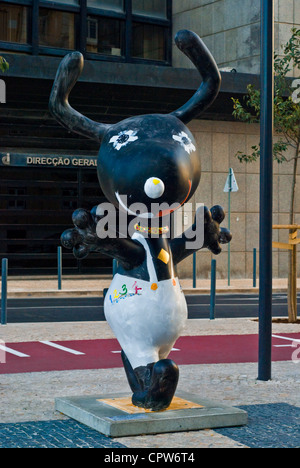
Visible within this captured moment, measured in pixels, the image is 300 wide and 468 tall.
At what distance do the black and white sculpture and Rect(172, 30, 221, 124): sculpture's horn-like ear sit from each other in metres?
0.39

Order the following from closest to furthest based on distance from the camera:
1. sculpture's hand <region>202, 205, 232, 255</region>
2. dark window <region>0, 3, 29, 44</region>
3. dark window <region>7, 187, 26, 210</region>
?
sculpture's hand <region>202, 205, 232, 255</region>, dark window <region>7, 187, 26, 210</region>, dark window <region>0, 3, 29, 44</region>

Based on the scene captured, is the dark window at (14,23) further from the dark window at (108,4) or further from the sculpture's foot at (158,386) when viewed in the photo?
the sculpture's foot at (158,386)

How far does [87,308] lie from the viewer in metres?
16.3

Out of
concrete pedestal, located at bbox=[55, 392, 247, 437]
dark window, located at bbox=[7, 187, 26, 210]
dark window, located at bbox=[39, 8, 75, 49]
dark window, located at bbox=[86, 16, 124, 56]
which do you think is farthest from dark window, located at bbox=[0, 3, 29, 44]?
concrete pedestal, located at bbox=[55, 392, 247, 437]

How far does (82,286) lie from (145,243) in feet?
49.4

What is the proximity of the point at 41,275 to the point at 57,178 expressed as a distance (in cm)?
298

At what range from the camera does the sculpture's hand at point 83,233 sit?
6006 mm

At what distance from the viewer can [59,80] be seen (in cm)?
680

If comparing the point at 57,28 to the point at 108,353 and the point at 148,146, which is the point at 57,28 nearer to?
the point at 108,353

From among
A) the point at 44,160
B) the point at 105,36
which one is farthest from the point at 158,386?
the point at 105,36

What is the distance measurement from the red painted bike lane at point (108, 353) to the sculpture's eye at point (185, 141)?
3.64 m

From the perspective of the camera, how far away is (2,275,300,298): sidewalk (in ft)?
64.6

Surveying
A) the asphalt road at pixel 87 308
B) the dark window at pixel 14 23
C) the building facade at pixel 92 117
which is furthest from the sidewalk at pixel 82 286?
the dark window at pixel 14 23

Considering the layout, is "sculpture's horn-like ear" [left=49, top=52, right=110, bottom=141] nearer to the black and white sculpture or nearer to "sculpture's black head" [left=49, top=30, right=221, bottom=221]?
"sculpture's black head" [left=49, top=30, right=221, bottom=221]
